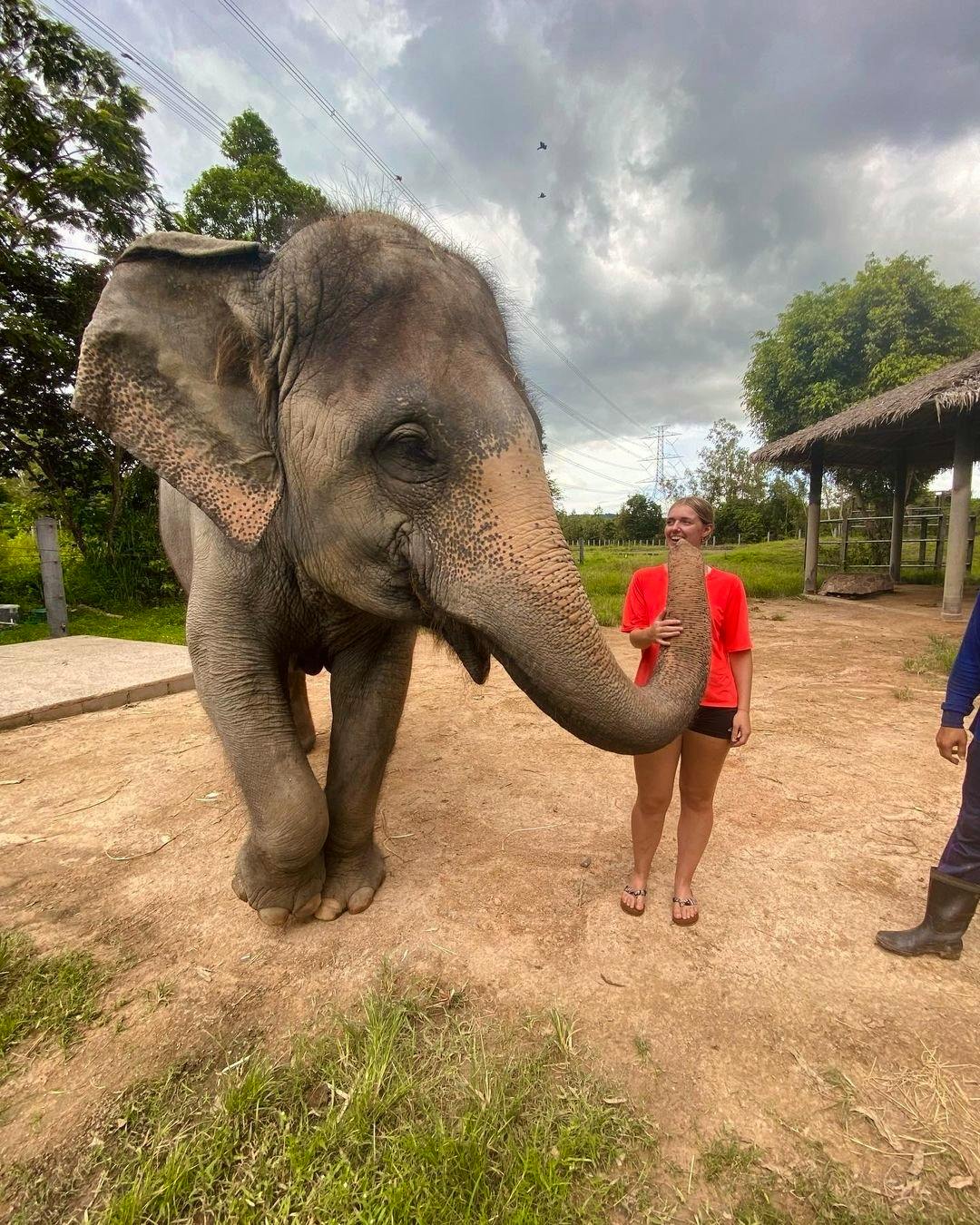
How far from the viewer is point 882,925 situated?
2.18 m

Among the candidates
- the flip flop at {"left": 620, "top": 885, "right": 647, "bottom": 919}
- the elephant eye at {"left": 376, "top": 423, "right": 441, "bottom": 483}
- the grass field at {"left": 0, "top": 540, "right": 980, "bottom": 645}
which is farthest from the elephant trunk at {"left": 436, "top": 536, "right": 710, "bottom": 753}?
the grass field at {"left": 0, "top": 540, "right": 980, "bottom": 645}

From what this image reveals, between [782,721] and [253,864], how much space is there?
12.6 feet

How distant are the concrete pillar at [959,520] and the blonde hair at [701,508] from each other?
10236 mm

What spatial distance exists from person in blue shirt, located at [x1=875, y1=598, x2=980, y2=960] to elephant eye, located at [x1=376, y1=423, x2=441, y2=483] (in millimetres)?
1792

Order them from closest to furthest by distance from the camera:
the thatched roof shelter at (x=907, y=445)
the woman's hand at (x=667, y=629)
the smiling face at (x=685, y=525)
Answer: the woman's hand at (x=667, y=629) < the smiling face at (x=685, y=525) < the thatched roof shelter at (x=907, y=445)

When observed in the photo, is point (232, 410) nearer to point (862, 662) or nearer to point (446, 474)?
point (446, 474)

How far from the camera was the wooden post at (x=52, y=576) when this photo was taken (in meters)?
7.66

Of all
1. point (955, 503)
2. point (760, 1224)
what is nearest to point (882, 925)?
point (760, 1224)

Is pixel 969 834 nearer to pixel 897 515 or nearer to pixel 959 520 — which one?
pixel 959 520

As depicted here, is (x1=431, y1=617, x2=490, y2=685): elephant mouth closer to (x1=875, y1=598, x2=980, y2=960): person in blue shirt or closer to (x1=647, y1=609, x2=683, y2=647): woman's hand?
(x1=647, y1=609, x2=683, y2=647): woman's hand

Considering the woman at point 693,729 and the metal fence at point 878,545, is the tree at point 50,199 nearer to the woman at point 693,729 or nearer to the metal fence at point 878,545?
the woman at point 693,729

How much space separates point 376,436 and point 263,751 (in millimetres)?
1102

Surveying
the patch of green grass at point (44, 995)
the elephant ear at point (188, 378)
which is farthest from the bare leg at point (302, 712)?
the elephant ear at point (188, 378)

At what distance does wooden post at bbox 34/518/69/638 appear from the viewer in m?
7.66
